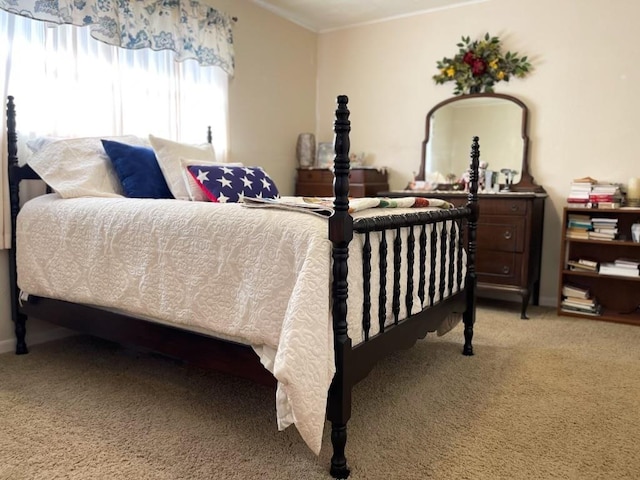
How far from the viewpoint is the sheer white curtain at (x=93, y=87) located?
7.95 feet

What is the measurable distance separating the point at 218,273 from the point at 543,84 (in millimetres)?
3019

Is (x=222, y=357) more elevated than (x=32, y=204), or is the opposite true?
(x=32, y=204)

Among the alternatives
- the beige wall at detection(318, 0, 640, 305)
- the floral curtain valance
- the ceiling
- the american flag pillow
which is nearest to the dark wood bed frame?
the floral curtain valance

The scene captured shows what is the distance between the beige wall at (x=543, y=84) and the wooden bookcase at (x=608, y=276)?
0.20 m

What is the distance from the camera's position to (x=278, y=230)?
1.48 metres

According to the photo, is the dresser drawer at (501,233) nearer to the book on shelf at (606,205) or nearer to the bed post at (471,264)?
the book on shelf at (606,205)

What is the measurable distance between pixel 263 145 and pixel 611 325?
112 inches

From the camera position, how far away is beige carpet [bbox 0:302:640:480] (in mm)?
1482

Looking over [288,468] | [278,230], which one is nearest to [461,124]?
[278,230]

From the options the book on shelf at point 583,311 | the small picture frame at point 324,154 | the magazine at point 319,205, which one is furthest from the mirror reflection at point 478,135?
the magazine at point 319,205

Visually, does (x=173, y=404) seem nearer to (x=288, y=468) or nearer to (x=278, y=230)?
(x=288, y=468)

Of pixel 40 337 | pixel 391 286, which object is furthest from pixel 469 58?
pixel 40 337

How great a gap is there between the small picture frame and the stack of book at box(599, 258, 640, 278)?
2314 mm

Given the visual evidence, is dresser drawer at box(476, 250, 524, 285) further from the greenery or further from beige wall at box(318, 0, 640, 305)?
the greenery
